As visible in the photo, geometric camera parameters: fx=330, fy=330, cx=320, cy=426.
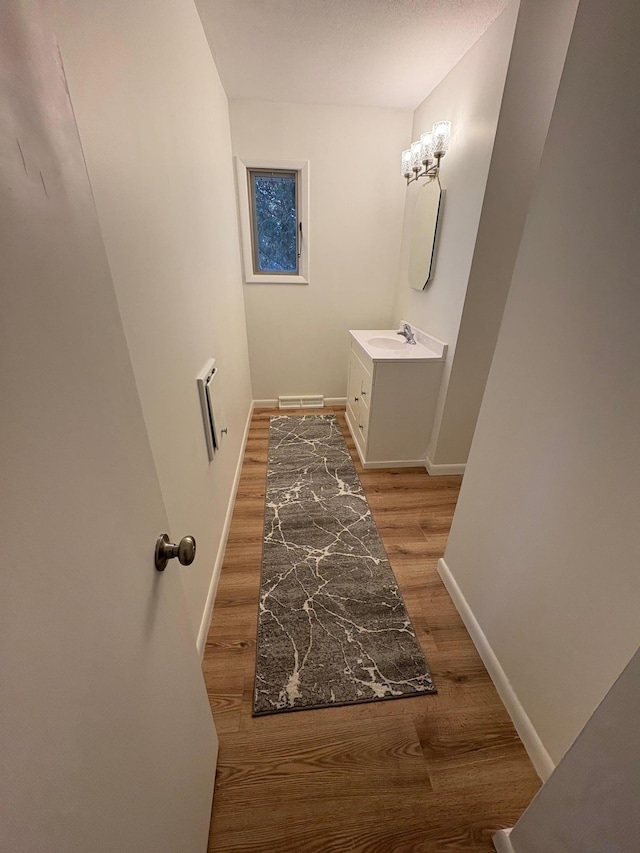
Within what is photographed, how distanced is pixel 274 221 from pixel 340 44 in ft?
4.04

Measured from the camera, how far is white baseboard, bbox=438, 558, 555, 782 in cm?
102

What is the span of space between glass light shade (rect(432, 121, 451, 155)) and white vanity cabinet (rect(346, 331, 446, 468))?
3.72ft

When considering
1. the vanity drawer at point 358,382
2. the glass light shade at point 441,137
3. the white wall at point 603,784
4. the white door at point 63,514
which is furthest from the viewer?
the vanity drawer at point 358,382

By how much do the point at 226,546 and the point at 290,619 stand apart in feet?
1.83

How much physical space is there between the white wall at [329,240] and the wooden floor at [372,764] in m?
2.33

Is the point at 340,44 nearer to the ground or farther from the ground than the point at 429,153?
farther from the ground

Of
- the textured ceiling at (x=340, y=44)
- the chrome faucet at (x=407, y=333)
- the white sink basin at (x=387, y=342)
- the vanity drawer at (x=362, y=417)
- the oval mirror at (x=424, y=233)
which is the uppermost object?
the textured ceiling at (x=340, y=44)

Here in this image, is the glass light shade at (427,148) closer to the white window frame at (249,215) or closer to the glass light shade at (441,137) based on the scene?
the glass light shade at (441,137)

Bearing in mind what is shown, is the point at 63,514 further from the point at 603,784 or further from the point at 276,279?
the point at 276,279

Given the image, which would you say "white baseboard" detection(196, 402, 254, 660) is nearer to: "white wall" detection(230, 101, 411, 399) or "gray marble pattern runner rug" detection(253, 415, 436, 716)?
"gray marble pattern runner rug" detection(253, 415, 436, 716)

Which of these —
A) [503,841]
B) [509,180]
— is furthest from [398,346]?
[503,841]

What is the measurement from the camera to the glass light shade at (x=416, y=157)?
2178mm

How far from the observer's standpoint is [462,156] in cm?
186

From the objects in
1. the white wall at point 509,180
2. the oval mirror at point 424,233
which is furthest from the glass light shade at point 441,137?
the white wall at point 509,180
